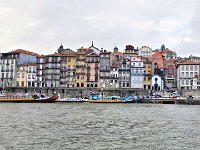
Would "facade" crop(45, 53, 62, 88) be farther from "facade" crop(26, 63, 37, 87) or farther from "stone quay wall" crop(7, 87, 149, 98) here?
"stone quay wall" crop(7, 87, 149, 98)

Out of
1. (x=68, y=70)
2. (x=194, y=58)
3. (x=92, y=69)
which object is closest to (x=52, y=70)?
(x=68, y=70)

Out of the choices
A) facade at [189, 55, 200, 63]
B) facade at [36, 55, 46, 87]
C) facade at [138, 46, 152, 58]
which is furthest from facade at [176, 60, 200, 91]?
facade at [189, 55, 200, 63]

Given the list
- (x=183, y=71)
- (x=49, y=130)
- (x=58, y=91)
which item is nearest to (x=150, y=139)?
(x=49, y=130)

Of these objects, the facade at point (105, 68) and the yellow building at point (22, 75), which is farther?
the yellow building at point (22, 75)

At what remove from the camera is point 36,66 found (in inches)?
5020

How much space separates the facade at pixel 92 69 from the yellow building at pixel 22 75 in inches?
797

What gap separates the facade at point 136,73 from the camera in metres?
121

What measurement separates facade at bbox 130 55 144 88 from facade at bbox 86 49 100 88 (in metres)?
10.1

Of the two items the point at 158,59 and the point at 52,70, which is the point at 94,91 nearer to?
the point at 52,70

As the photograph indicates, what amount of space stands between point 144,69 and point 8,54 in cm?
4375

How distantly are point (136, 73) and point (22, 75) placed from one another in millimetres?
35442

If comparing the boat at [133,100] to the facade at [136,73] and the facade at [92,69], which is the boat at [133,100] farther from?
the facade at [92,69]

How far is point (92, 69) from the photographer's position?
398 feet

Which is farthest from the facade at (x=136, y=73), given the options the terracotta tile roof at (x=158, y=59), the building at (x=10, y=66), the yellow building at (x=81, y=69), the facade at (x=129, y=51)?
the building at (x=10, y=66)
